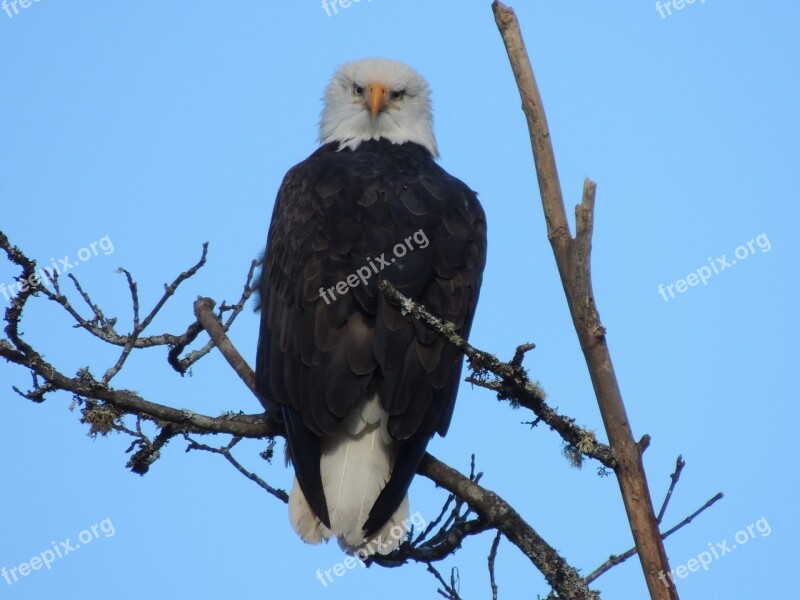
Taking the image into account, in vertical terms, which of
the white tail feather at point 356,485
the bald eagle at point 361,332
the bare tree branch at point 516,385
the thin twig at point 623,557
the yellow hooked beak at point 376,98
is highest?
the yellow hooked beak at point 376,98

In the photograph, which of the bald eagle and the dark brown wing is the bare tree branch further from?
the dark brown wing

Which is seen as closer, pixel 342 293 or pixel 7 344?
pixel 7 344

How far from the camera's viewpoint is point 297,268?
509 centimetres

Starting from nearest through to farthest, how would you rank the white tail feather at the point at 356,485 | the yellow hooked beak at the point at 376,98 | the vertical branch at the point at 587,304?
the vertical branch at the point at 587,304 < the white tail feather at the point at 356,485 < the yellow hooked beak at the point at 376,98

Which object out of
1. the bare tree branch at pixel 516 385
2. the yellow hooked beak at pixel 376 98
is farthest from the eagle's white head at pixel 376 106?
the bare tree branch at pixel 516 385

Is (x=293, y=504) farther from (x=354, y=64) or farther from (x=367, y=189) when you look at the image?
(x=354, y=64)

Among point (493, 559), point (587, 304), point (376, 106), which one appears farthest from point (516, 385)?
point (376, 106)

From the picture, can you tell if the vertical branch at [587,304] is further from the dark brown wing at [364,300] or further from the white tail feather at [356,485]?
the white tail feather at [356,485]

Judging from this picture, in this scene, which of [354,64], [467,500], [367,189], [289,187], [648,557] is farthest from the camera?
[354,64]

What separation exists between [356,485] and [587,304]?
162cm

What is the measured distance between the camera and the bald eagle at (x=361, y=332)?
180 inches

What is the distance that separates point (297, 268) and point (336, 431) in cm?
89

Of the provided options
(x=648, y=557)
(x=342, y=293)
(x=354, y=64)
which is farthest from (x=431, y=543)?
(x=354, y=64)

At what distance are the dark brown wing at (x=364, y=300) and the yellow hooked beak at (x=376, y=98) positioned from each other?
1041 millimetres
